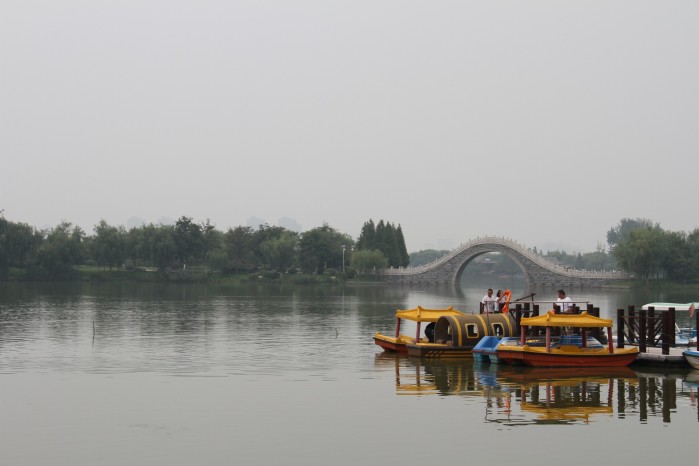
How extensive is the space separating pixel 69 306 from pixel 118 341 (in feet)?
67.2

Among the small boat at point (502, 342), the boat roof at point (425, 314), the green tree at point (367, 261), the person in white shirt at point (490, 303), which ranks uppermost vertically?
the green tree at point (367, 261)

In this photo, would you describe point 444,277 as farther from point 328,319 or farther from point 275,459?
point 275,459

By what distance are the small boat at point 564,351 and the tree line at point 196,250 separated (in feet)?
229

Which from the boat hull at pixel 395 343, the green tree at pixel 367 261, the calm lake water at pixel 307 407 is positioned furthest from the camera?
the green tree at pixel 367 261

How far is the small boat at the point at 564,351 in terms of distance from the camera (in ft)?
74.5

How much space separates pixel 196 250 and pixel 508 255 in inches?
1334

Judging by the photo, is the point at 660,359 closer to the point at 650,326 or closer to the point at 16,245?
the point at 650,326

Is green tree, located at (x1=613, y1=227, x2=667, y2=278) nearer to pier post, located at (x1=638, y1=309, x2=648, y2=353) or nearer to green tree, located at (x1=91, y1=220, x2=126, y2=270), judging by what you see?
green tree, located at (x1=91, y1=220, x2=126, y2=270)

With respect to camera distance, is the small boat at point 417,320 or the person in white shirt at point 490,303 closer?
the small boat at point 417,320

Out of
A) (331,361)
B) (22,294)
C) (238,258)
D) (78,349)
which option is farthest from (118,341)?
(238,258)

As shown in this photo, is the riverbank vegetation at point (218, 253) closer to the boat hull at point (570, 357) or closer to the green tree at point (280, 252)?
the green tree at point (280, 252)

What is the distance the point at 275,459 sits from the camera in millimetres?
13641

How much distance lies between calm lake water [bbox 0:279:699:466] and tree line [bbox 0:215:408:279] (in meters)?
60.0

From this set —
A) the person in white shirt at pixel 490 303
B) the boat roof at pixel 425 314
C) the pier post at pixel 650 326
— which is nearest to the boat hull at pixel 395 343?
the boat roof at pixel 425 314
